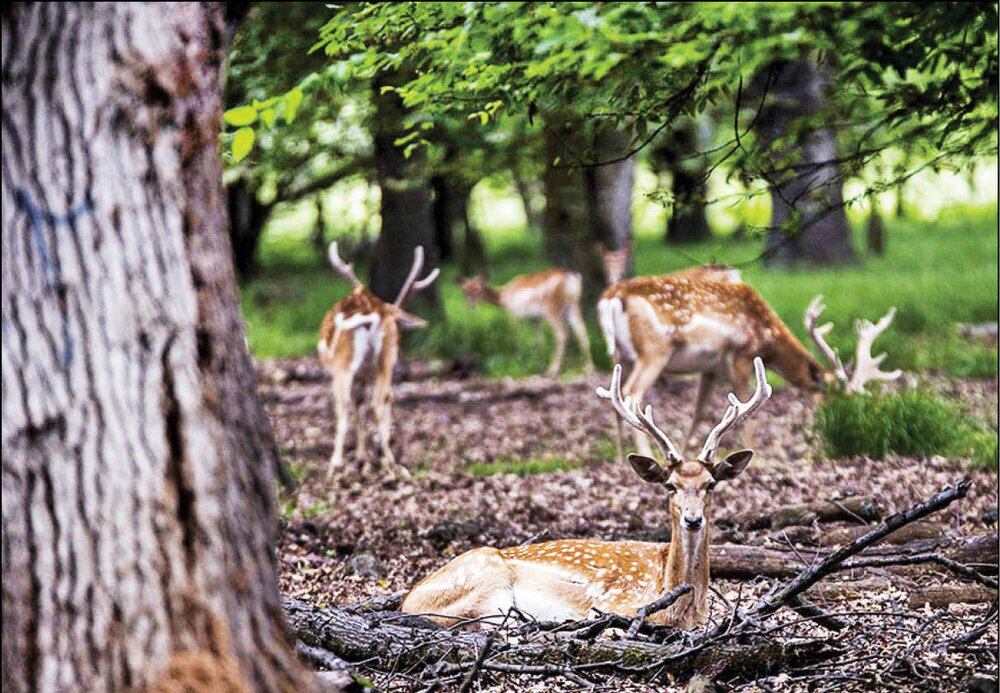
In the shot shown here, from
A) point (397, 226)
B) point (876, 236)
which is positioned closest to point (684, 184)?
point (397, 226)

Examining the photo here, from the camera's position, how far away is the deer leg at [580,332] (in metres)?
12.5

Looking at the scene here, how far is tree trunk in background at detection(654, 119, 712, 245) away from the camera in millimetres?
5935

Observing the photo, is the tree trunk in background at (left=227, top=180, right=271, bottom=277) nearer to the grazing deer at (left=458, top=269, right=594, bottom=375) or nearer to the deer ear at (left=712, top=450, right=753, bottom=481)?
the grazing deer at (left=458, top=269, right=594, bottom=375)

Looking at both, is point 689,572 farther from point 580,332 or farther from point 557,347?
point 580,332

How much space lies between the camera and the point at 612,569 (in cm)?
537

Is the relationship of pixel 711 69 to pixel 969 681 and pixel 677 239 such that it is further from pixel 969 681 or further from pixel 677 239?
pixel 677 239

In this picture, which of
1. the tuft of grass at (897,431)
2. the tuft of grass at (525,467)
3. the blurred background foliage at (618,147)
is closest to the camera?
the blurred background foliage at (618,147)

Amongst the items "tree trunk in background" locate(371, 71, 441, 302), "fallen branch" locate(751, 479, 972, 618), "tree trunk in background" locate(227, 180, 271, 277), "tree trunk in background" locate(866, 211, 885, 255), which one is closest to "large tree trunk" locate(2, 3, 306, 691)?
"fallen branch" locate(751, 479, 972, 618)

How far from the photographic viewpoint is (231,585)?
2826mm

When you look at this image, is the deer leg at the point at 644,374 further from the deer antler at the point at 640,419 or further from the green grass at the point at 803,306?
the deer antler at the point at 640,419

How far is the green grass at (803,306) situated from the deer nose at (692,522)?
7.08 ft

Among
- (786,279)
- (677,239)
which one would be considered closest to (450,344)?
(786,279)

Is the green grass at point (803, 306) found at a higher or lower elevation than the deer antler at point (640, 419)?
lower

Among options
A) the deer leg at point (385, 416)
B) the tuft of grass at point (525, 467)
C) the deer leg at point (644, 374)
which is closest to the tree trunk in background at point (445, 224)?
the deer leg at point (385, 416)
